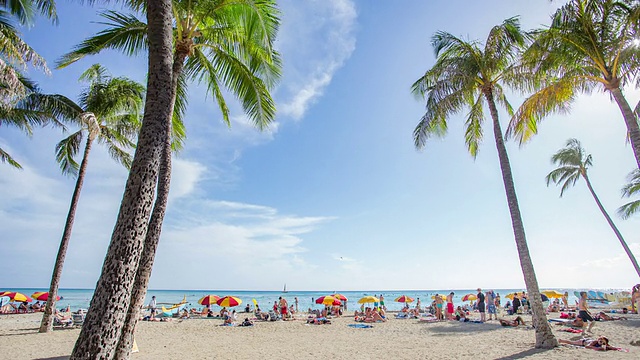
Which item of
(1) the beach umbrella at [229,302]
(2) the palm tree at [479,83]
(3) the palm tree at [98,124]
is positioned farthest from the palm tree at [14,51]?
(1) the beach umbrella at [229,302]

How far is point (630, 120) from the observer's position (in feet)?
26.2

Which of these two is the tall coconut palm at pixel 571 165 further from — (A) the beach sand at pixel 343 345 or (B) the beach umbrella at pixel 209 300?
(B) the beach umbrella at pixel 209 300

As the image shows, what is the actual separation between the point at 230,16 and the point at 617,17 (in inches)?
388

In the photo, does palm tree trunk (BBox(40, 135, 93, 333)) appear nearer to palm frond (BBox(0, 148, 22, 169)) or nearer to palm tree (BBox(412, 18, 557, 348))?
palm frond (BBox(0, 148, 22, 169))

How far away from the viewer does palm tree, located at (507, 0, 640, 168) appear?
821 cm

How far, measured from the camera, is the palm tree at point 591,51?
8.21 m

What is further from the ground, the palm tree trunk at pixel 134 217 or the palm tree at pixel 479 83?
the palm tree at pixel 479 83

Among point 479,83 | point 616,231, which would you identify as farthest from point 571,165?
point 479,83

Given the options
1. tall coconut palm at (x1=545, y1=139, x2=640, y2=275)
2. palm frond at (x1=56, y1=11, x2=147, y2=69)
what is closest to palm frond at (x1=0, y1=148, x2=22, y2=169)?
palm frond at (x1=56, y1=11, x2=147, y2=69)

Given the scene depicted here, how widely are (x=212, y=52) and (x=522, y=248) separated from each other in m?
10.2

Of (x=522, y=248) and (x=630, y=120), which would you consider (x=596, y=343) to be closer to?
(x=522, y=248)

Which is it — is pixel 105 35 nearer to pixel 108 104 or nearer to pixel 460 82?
pixel 108 104

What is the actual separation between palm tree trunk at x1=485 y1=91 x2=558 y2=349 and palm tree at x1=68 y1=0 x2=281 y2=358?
727 cm

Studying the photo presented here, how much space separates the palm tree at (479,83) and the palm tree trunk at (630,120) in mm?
2793
